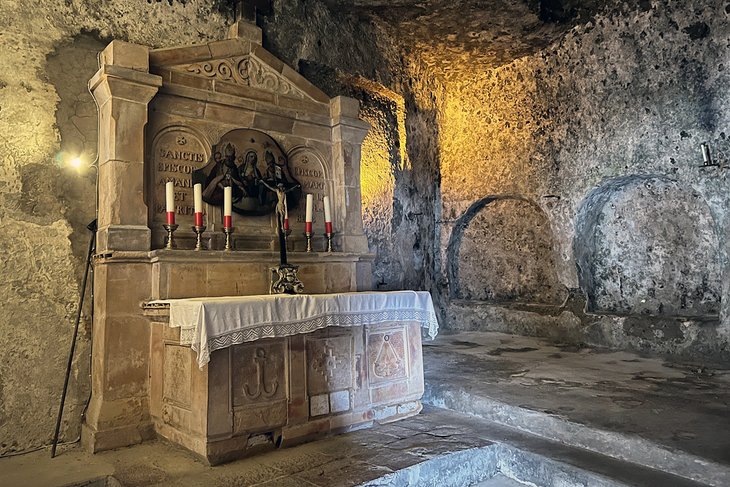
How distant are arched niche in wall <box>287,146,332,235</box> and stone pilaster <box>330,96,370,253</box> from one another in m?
0.10

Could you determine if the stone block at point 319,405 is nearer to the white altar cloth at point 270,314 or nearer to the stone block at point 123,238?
the white altar cloth at point 270,314

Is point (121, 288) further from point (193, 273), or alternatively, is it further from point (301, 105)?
point (301, 105)

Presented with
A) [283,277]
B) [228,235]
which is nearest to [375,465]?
[283,277]

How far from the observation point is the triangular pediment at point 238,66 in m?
4.24

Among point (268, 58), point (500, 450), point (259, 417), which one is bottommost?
point (500, 450)

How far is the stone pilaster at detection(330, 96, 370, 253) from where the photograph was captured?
5113 millimetres

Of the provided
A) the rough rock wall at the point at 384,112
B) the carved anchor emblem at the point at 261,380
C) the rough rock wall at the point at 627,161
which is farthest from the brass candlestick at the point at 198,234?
the rough rock wall at the point at 627,161

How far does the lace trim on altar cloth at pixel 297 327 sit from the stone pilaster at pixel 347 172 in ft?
4.18

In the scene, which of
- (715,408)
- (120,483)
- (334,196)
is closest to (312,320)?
(120,483)

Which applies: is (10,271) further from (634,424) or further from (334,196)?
(634,424)

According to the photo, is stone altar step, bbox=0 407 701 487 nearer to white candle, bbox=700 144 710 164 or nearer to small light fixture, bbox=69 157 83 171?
small light fixture, bbox=69 157 83 171

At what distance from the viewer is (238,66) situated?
4.65m

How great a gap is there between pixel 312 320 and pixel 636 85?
4.89m

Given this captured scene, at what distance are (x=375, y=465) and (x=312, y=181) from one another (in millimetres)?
2860
